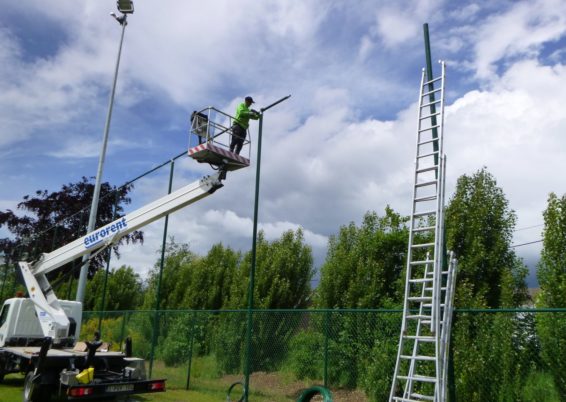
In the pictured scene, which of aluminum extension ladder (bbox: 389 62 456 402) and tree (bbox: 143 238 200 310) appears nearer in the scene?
aluminum extension ladder (bbox: 389 62 456 402)

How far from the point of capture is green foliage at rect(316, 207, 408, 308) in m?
14.3

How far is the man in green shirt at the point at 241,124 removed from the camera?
9.69m

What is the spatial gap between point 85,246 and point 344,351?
6556mm

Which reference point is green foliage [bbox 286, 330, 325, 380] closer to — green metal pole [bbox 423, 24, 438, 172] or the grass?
the grass

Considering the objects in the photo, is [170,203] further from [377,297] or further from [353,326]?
[377,297]

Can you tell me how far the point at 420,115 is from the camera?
7.04 meters

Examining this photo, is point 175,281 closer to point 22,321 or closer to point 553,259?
point 22,321

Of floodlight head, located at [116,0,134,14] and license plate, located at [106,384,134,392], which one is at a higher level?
floodlight head, located at [116,0,134,14]

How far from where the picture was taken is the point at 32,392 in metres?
9.16

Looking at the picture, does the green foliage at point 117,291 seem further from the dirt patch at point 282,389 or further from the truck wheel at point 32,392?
the truck wheel at point 32,392

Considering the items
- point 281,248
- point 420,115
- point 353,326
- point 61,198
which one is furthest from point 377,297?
point 61,198

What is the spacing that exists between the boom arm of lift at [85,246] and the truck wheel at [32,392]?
0.97 meters

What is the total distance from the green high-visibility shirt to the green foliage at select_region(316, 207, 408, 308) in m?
6.53

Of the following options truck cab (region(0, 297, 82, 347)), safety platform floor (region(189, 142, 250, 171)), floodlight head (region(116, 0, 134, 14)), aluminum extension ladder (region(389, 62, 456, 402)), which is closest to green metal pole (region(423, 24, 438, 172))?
aluminum extension ladder (region(389, 62, 456, 402))
